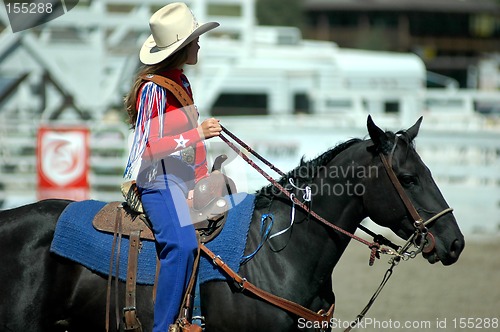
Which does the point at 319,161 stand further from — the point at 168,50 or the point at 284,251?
the point at 168,50

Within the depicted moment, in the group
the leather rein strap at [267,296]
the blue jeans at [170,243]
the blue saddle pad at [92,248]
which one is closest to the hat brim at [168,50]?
the blue jeans at [170,243]

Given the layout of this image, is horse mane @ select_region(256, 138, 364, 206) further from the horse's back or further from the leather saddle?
the horse's back

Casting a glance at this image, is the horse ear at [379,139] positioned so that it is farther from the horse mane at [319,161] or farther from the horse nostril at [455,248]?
the horse nostril at [455,248]

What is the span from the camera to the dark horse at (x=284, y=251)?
12.3 feet

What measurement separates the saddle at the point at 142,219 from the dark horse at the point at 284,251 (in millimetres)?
81

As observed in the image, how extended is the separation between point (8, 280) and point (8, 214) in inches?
15.0

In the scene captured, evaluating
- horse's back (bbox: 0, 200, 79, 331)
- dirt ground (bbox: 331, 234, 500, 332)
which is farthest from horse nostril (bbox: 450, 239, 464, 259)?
dirt ground (bbox: 331, 234, 500, 332)

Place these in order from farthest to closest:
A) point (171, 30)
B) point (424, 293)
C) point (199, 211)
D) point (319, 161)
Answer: point (424, 293) → point (319, 161) → point (199, 211) → point (171, 30)

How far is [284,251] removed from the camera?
3.90 metres

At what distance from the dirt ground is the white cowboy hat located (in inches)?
111

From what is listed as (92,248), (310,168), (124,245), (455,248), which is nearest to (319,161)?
(310,168)

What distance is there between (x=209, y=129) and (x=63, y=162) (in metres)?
7.95

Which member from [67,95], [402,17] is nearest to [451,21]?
[402,17]

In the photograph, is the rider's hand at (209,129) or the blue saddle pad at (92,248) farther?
the blue saddle pad at (92,248)
